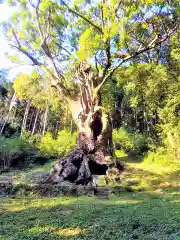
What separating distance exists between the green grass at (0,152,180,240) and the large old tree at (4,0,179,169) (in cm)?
343

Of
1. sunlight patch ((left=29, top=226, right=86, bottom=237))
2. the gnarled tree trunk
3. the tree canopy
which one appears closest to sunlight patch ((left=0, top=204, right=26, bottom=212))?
sunlight patch ((left=29, top=226, right=86, bottom=237))

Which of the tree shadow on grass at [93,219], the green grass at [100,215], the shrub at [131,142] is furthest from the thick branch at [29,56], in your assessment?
the tree shadow on grass at [93,219]

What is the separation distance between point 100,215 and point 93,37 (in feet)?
25.6

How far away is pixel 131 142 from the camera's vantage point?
50.8 ft

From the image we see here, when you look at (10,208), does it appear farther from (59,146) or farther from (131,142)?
(131,142)

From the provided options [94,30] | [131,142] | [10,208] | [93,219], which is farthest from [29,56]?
[93,219]

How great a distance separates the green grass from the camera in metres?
4.44

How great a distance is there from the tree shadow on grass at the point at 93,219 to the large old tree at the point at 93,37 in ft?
14.0

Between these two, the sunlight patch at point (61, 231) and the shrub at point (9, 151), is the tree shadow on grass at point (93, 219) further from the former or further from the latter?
the shrub at point (9, 151)

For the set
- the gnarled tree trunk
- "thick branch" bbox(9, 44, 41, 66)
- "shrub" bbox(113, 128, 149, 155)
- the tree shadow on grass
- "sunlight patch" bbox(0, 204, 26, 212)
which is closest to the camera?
the tree shadow on grass

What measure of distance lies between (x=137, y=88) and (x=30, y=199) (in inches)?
404

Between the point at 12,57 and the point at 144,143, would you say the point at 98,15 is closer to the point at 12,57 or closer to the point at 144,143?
the point at 12,57

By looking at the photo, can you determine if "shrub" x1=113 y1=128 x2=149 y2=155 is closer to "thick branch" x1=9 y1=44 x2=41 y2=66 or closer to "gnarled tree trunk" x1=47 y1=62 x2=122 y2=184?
"gnarled tree trunk" x1=47 y1=62 x2=122 y2=184

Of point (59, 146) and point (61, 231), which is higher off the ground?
point (59, 146)
